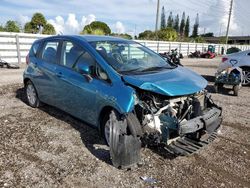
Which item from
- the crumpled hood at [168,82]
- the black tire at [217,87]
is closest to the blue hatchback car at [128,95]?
the crumpled hood at [168,82]

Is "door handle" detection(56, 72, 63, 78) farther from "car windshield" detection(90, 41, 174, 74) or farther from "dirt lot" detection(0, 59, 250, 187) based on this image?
"dirt lot" detection(0, 59, 250, 187)

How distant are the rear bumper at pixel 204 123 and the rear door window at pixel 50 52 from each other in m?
3.03

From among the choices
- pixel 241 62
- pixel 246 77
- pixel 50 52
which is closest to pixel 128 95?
pixel 50 52

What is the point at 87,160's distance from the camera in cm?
409

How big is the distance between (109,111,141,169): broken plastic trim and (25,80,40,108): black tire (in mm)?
3139

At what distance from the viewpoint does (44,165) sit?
3934 mm

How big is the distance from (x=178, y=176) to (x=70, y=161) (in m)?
1.56

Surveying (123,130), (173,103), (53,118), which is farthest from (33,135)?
(173,103)

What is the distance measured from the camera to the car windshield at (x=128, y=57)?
14.9 ft

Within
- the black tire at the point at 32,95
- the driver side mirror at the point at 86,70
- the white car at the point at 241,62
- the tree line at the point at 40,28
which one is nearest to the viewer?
the driver side mirror at the point at 86,70

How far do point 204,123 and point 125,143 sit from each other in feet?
4.02

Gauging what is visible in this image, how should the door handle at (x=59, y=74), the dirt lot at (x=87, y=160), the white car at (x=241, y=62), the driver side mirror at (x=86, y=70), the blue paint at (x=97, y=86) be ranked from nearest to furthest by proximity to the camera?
the dirt lot at (x=87, y=160), the blue paint at (x=97, y=86), the driver side mirror at (x=86, y=70), the door handle at (x=59, y=74), the white car at (x=241, y=62)

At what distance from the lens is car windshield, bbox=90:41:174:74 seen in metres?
4.53

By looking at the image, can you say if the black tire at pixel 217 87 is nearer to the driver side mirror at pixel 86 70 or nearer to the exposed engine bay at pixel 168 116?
the exposed engine bay at pixel 168 116
